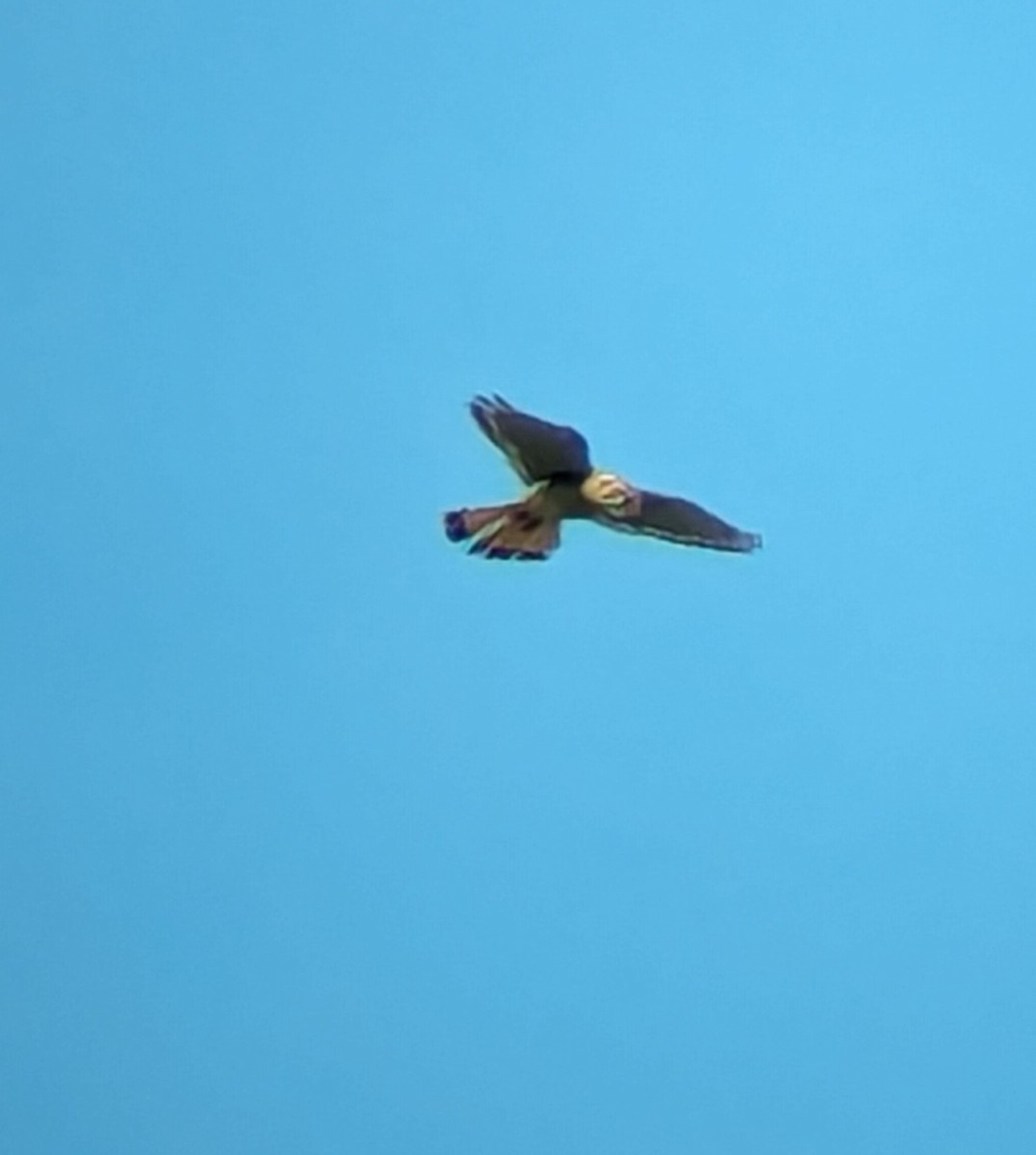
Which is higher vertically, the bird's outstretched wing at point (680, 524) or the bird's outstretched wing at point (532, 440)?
the bird's outstretched wing at point (532, 440)

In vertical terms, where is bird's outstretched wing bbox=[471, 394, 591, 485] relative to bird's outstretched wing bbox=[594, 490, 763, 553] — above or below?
above

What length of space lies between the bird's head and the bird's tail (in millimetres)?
30

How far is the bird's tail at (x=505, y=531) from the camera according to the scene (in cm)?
84

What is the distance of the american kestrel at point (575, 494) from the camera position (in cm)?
80

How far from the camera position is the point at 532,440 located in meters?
0.80

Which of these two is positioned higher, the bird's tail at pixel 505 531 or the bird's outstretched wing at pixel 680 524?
the bird's tail at pixel 505 531

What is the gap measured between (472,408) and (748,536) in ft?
0.33

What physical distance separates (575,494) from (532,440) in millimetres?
25

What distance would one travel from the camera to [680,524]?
0.81 m

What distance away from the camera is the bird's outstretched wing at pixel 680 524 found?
2.63 feet

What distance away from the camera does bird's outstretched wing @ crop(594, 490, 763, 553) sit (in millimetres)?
802

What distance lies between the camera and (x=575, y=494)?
81 cm

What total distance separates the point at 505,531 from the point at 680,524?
7 centimetres

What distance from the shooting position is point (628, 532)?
0.82 metres
